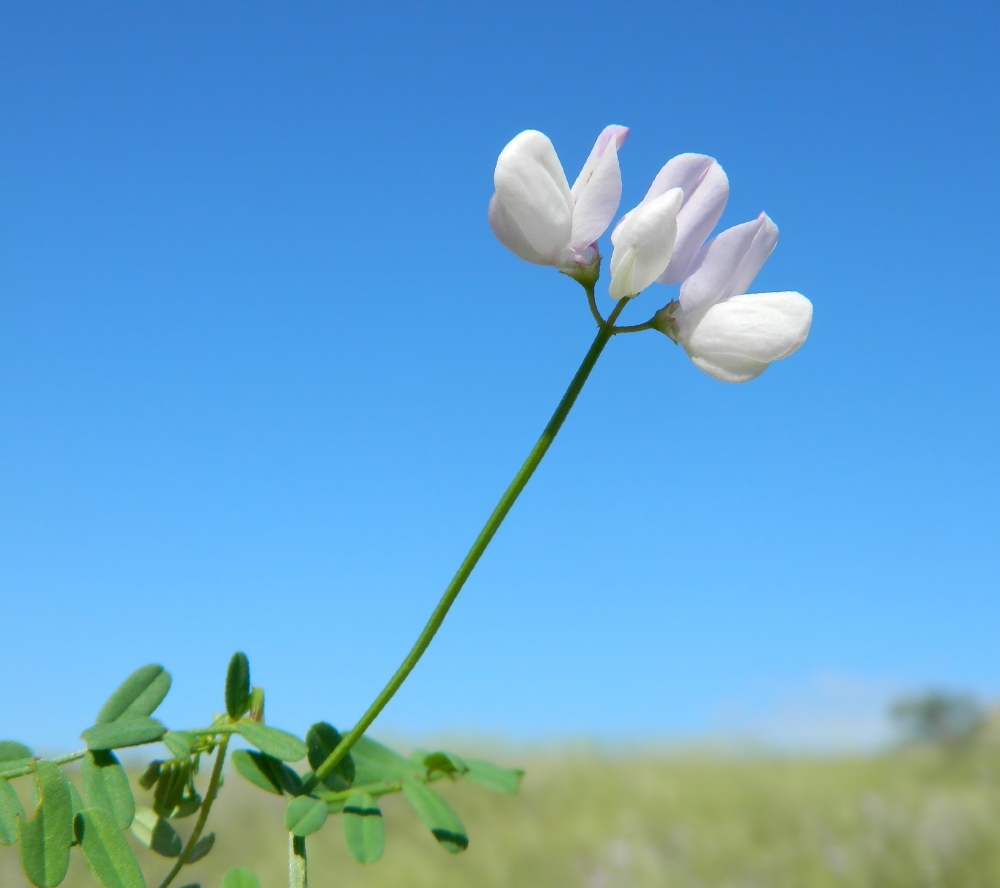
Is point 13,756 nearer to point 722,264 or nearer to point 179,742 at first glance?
point 179,742

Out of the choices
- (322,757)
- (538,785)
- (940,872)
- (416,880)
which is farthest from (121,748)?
(538,785)

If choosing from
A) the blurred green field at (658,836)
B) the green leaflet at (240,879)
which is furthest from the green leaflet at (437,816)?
the blurred green field at (658,836)

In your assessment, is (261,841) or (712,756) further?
(712,756)

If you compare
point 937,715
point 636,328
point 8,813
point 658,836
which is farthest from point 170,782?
point 937,715

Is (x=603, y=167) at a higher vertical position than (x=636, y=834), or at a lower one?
lower

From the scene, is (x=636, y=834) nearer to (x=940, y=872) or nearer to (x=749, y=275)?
(x=940, y=872)

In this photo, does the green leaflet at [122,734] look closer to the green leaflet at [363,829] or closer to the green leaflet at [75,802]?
the green leaflet at [75,802]

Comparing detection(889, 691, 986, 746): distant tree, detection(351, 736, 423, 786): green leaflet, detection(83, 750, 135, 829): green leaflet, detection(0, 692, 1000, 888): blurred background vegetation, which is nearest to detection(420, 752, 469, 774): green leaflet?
detection(351, 736, 423, 786): green leaflet
